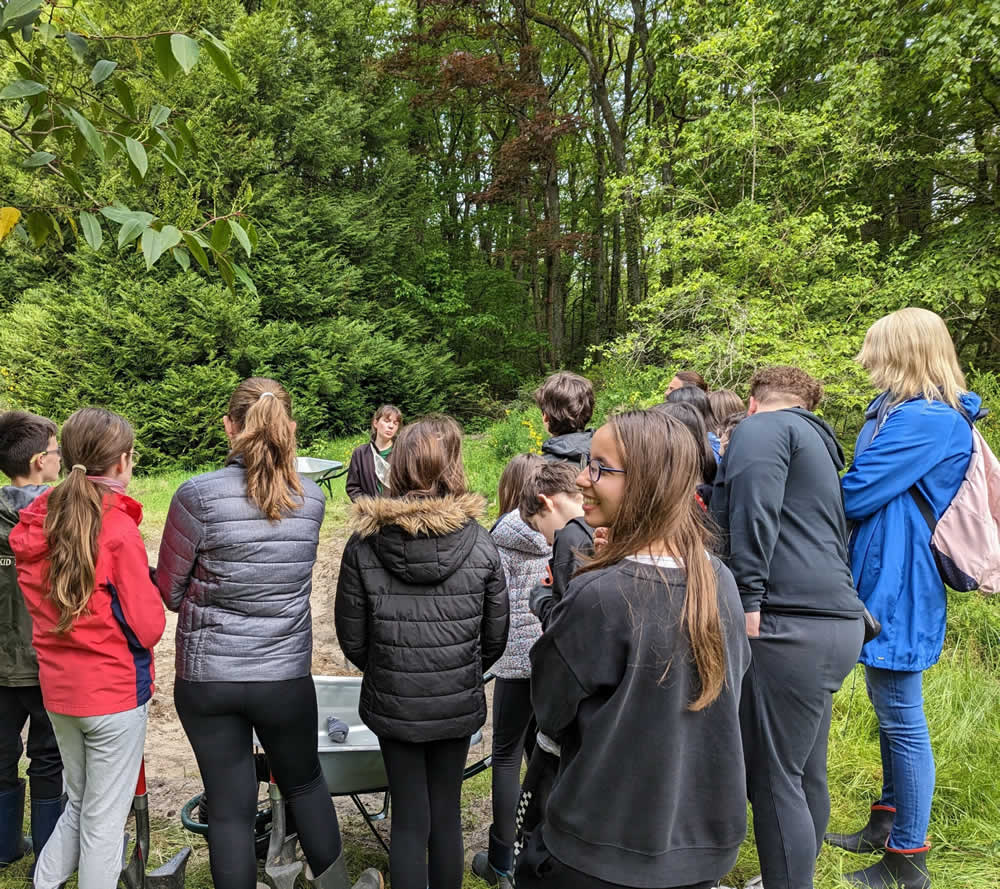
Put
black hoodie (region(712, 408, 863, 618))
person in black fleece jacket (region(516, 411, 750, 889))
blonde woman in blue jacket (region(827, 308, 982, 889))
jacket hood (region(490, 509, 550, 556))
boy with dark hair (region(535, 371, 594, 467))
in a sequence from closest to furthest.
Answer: person in black fleece jacket (region(516, 411, 750, 889)) < black hoodie (region(712, 408, 863, 618)) < blonde woman in blue jacket (region(827, 308, 982, 889)) < jacket hood (region(490, 509, 550, 556)) < boy with dark hair (region(535, 371, 594, 467))

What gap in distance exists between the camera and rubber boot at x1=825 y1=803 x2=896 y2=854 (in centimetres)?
277


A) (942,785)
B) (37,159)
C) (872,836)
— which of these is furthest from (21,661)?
(942,785)

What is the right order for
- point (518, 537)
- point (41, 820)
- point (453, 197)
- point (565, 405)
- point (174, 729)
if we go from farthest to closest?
point (453, 197), point (174, 729), point (565, 405), point (518, 537), point (41, 820)

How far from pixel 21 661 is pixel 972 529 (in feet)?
11.5

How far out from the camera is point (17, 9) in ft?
4.06

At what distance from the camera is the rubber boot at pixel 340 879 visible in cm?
241

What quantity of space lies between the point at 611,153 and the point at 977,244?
1153 cm

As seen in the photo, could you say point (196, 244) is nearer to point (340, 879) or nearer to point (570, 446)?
point (570, 446)

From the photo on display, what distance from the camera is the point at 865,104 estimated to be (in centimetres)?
721

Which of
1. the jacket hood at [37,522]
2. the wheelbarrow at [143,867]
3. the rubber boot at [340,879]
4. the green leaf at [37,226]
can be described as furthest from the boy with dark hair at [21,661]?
the rubber boot at [340,879]

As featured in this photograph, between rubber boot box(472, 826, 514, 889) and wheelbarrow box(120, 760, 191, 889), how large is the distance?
116cm

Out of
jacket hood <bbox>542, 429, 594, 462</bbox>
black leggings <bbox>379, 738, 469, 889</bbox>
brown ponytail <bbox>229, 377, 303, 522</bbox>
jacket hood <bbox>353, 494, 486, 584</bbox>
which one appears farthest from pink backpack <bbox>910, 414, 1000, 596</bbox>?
brown ponytail <bbox>229, 377, 303, 522</bbox>

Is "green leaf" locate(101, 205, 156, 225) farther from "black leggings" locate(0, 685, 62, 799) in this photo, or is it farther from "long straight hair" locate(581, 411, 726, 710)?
"black leggings" locate(0, 685, 62, 799)

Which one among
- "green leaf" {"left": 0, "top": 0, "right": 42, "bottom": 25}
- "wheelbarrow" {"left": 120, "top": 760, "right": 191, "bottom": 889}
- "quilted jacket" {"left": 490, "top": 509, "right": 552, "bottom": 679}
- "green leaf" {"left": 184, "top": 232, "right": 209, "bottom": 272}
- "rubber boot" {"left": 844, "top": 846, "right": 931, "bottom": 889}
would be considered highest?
Answer: "green leaf" {"left": 0, "top": 0, "right": 42, "bottom": 25}
